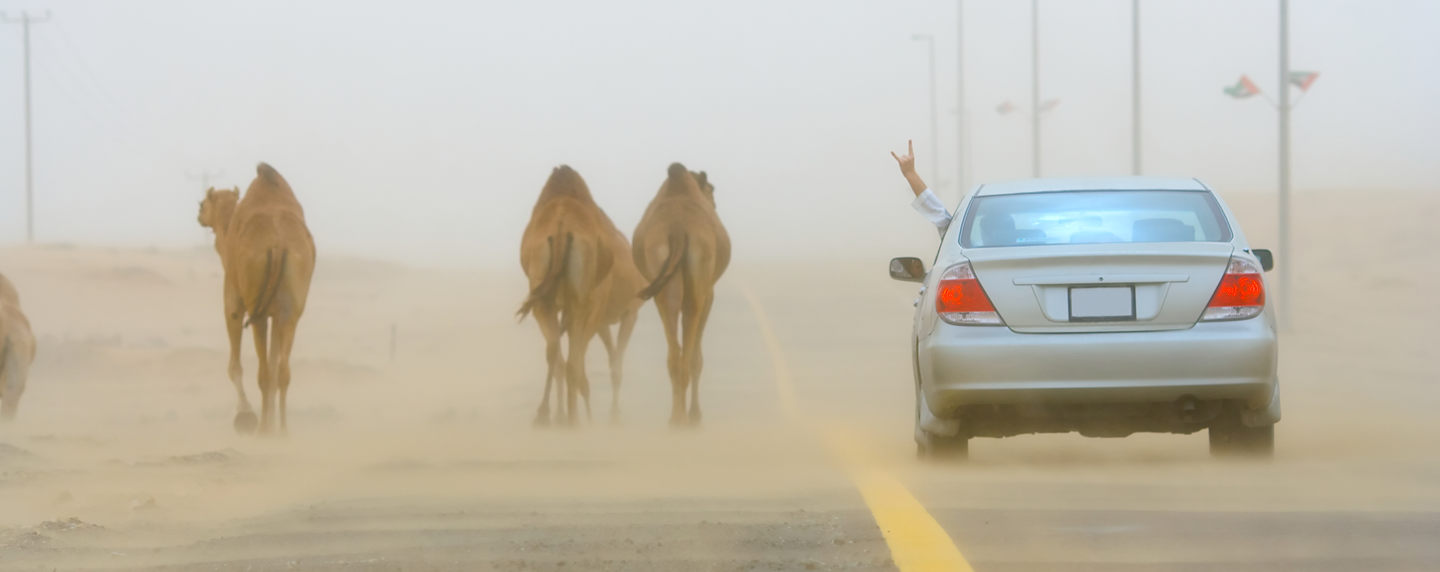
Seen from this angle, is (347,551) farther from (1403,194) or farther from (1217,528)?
(1403,194)

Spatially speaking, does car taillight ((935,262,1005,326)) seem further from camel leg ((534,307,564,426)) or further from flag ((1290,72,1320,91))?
flag ((1290,72,1320,91))

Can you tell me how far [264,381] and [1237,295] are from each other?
8499 millimetres

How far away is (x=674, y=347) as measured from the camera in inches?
645

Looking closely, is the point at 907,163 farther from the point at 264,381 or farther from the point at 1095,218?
the point at 264,381

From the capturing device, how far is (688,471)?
429 inches

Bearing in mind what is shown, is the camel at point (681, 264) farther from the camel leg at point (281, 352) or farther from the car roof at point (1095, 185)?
the car roof at point (1095, 185)

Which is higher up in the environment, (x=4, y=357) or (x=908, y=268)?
(x=908, y=268)

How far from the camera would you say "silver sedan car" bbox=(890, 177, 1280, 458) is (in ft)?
31.3

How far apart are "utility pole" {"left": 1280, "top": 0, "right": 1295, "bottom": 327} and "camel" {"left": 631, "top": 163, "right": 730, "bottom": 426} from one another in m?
18.4

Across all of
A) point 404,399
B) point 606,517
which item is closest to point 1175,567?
point 606,517

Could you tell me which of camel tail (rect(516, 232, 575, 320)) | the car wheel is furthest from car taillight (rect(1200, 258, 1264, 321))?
camel tail (rect(516, 232, 575, 320))

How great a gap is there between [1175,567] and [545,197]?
11.0 metres

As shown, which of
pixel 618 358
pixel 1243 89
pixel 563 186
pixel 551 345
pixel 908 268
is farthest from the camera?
pixel 1243 89

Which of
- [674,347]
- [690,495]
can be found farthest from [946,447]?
[674,347]
